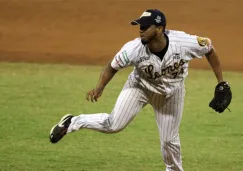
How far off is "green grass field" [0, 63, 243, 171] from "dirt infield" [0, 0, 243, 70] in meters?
2.71

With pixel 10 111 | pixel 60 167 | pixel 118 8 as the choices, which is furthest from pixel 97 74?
pixel 60 167

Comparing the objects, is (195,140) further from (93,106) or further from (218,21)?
(218,21)

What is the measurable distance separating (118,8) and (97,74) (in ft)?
15.4

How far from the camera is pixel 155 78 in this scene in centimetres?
599

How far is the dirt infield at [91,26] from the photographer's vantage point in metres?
15.2

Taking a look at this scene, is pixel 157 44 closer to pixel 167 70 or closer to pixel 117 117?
pixel 167 70

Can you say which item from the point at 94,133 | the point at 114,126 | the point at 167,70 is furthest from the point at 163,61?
the point at 94,133

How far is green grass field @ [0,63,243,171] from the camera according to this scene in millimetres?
7254

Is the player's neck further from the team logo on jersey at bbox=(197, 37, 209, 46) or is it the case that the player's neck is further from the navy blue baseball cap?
the team logo on jersey at bbox=(197, 37, 209, 46)

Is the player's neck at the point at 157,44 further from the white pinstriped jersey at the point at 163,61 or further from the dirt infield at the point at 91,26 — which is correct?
the dirt infield at the point at 91,26

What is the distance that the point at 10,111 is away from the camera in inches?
378

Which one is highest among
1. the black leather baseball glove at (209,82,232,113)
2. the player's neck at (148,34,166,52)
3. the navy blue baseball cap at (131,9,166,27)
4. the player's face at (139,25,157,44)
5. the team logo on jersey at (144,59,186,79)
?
the navy blue baseball cap at (131,9,166,27)

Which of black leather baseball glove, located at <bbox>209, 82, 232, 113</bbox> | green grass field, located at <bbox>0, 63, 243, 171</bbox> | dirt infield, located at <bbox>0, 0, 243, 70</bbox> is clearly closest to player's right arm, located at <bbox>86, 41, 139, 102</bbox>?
black leather baseball glove, located at <bbox>209, 82, 232, 113</bbox>

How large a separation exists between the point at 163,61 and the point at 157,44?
6.7 inches
